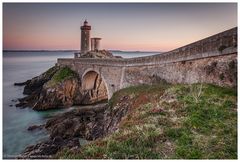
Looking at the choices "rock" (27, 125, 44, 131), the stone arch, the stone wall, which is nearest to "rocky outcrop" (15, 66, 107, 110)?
the stone arch

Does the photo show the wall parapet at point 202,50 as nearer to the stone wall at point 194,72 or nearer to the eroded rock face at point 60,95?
the stone wall at point 194,72

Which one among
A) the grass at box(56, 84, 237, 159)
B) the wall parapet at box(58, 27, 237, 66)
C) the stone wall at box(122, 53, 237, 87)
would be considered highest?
the wall parapet at box(58, 27, 237, 66)

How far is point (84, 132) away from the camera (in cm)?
1719

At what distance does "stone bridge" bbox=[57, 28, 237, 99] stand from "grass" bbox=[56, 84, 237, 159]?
131 centimetres

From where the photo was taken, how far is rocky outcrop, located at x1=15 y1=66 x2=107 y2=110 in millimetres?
25906

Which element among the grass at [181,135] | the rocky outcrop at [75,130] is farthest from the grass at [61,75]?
the grass at [181,135]

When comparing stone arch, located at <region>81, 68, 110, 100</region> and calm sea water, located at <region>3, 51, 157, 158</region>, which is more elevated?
stone arch, located at <region>81, 68, 110, 100</region>

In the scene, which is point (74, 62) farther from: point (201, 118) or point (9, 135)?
point (201, 118)

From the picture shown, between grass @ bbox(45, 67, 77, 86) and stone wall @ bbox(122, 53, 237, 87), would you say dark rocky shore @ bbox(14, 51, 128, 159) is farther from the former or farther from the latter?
stone wall @ bbox(122, 53, 237, 87)

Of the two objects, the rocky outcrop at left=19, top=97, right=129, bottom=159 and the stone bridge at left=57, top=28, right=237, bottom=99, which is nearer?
the stone bridge at left=57, top=28, right=237, bottom=99

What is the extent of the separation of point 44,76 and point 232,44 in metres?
26.5

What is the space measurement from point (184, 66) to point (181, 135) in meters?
7.29

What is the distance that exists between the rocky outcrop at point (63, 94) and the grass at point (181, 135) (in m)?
18.2

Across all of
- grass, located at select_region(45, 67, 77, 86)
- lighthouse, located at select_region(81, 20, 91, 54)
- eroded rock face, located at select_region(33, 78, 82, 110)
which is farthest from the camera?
lighthouse, located at select_region(81, 20, 91, 54)
